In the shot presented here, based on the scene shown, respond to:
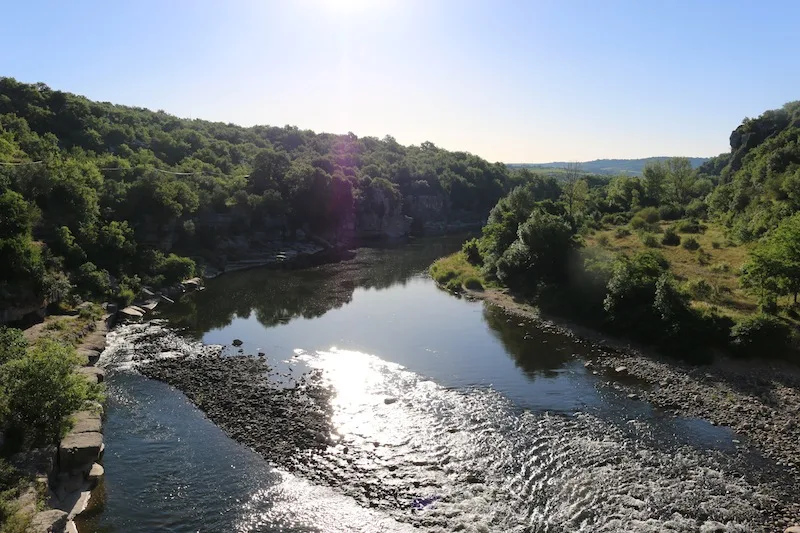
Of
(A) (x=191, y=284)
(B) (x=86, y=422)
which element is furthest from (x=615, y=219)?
(B) (x=86, y=422)

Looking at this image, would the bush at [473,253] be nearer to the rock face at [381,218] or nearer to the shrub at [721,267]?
the shrub at [721,267]

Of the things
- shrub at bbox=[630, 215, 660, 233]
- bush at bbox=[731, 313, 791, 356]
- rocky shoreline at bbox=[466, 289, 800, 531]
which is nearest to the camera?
rocky shoreline at bbox=[466, 289, 800, 531]

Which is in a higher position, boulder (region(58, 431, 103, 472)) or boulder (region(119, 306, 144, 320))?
boulder (region(119, 306, 144, 320))

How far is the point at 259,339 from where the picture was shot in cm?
4019

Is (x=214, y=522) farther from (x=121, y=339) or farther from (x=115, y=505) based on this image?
(x=121, y=339)

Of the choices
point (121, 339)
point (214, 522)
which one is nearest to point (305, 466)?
point (214, 522)

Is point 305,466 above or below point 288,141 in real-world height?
below

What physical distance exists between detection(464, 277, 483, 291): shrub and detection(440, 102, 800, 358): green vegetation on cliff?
2274 millimetres

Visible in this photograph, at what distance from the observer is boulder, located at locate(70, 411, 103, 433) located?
71.6ft

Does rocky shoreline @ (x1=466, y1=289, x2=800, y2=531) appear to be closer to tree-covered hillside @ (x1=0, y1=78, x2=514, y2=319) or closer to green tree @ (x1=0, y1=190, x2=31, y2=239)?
tree-covered hillside @ (x1=0, y1=78, x2=514, y2=319)

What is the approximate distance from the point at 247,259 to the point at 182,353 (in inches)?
1524

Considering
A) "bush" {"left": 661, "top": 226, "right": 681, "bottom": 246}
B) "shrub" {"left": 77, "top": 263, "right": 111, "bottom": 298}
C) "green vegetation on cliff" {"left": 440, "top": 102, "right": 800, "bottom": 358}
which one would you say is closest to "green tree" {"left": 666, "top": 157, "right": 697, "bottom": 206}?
"green vegetation on cliff" {"left": 440, "top": 102, "right": 800, "bottom": 358}

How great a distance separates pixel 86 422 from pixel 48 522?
7.40m

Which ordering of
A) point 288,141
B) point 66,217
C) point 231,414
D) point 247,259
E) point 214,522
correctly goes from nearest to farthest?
point 214,522
point 231,414
point 66,217
point 247,259
point 288,141
